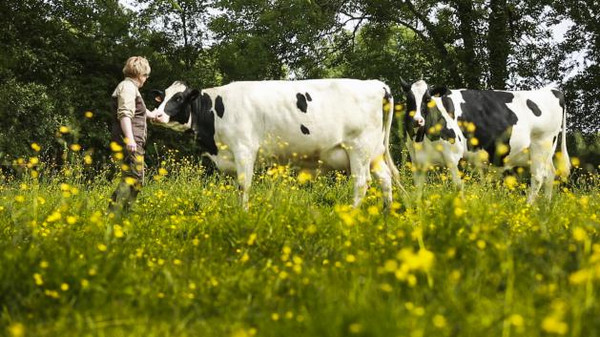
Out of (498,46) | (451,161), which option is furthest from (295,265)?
(498,46)

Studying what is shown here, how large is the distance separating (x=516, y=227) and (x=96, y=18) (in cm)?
1500

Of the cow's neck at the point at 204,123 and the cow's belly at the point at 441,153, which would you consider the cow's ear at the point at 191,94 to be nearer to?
the cow's neck at the point at 204,123

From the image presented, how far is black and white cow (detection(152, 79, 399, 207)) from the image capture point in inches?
292

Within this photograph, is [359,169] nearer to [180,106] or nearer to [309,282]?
[180,106]

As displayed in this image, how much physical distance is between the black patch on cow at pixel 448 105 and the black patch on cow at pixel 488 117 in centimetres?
23

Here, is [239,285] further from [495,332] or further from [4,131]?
[4,131]

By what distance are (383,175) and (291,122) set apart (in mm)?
1355

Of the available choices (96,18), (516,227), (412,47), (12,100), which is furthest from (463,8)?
(516,227)

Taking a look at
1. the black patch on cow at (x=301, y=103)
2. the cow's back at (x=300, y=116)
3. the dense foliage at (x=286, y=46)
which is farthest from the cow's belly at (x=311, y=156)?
the dense foliage at (x=286, y=46)

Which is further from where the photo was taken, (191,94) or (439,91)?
(439,91)

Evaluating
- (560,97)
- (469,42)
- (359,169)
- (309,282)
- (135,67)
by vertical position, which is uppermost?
(469,42)

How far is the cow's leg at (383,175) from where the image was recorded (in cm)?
763

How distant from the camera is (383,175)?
304 inches

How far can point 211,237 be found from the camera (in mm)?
4758
